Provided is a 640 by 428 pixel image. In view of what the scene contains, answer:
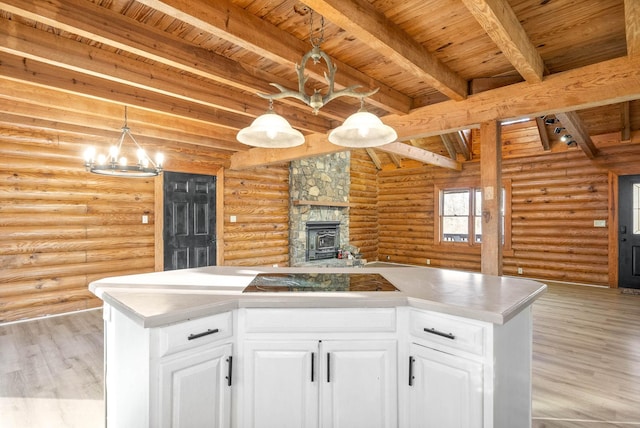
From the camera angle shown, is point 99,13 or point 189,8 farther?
point 99,13

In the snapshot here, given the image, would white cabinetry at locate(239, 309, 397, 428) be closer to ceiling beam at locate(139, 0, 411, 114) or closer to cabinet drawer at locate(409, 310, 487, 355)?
cabinet drawer at locate(409, 310, 487, 355)

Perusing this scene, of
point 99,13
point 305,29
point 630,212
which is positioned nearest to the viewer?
point 99,13

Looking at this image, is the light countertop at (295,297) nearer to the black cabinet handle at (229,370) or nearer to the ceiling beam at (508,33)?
the black cabinet handle at (229,370)

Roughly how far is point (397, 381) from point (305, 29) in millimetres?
→ 2297

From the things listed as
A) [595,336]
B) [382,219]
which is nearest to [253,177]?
[382,219]

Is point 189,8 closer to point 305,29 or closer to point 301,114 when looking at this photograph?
point 305,29

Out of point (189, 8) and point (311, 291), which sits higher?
point (189, 8)

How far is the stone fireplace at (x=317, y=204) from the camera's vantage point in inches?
276

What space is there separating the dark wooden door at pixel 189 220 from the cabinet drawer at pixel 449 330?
485cm

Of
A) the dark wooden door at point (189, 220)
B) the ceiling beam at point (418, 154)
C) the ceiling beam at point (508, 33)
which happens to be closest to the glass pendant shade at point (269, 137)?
the ceiling beam at point (508, 33)

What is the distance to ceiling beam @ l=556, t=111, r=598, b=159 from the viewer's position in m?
4.45

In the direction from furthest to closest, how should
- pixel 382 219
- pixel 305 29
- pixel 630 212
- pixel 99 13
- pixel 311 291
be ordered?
pixel 382 219 < pixel 630 212 < pixel 305 29 < pixel 99 13 < pixel 311 291

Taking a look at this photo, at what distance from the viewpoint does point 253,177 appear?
6.67 metres

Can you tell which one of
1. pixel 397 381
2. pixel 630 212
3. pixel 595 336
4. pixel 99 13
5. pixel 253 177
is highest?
pixel 99 13
